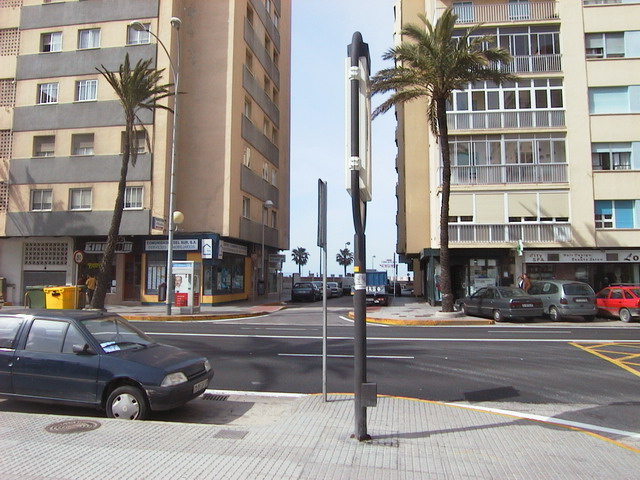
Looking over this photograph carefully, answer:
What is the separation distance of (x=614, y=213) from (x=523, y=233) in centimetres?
510

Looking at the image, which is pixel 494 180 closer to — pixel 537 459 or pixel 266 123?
pixel 266 123

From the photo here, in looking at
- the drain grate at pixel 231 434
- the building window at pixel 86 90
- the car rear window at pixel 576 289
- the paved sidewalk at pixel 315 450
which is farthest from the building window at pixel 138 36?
the drain grate at pixel 231 434

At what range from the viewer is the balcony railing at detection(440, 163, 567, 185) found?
26.6m

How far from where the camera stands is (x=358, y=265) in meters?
5.19

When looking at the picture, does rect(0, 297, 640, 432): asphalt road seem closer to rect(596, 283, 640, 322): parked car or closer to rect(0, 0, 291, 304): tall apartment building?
rect(596, 283, 640, 322): parked car

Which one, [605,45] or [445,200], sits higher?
[605,45]

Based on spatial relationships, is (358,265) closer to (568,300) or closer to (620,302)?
(568,300)

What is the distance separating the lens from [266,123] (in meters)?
36.6

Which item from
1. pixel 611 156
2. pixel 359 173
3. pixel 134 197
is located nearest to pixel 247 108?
pixel 134 197

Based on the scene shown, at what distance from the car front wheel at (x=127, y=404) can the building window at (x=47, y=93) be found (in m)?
28.8

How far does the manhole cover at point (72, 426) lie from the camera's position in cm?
519

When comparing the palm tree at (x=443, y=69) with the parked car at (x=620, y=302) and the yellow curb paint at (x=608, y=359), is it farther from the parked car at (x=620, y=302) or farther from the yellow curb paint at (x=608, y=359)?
the yellow curb paint at (x=608, y=359)

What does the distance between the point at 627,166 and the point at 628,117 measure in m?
2.66

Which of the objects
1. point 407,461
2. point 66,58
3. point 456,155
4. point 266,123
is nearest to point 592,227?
point 456,155
